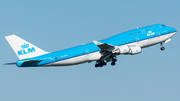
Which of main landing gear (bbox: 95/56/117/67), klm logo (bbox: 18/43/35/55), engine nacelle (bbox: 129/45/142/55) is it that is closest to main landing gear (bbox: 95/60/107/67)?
main landing gear (bbox: 95/56/117/67)

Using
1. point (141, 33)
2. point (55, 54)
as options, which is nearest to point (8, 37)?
point (55, 54)

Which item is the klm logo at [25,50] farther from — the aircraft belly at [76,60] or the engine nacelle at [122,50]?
the engine nacelle at [122,50]

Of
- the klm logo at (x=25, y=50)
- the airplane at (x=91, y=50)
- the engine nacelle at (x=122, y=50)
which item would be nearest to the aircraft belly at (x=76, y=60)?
the airplane at (x=91, y=50)

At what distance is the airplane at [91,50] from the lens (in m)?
64.6

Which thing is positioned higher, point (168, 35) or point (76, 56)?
point (168, 35)

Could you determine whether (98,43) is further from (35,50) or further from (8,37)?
(8,37)

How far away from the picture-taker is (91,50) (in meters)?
66.2

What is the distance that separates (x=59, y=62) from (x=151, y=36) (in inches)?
736

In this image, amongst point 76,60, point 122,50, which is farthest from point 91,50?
point 122,50

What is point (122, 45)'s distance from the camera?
219 ft

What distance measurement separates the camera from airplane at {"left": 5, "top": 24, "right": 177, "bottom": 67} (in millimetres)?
64625

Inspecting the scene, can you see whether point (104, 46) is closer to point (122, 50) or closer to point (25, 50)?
point (122, 50)

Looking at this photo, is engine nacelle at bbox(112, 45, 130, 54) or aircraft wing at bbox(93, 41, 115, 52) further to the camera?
engine nacelle at bbox(112, 45, 130, 54)

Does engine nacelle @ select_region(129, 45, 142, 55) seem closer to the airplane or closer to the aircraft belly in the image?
the airplane
